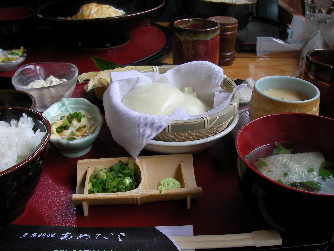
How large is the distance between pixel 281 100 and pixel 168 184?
45cm

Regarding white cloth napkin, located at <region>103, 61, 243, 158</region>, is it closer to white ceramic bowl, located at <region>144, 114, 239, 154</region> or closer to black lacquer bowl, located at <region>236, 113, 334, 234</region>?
white ceramic bowl, located at <region>144, 114, 239, 154</region>

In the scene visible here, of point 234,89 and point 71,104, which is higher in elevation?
point 234,89

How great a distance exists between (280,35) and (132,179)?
5.62 ft

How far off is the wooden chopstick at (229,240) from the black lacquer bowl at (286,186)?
0.03 m

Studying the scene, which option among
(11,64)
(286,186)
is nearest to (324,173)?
(286,186)

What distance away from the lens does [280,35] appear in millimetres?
Result: 2115

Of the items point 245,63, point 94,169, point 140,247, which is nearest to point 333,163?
point 140,247

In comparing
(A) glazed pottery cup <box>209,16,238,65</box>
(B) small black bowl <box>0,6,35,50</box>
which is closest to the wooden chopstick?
(A) glazed pottery cup <box>209,16,238,65</box>

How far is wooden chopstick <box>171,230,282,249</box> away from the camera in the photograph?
0.71 meters

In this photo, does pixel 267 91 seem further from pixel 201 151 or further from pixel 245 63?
pixel 245 63

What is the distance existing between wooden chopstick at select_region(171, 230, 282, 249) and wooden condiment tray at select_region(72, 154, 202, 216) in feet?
0.49

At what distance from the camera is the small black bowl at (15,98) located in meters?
1.05

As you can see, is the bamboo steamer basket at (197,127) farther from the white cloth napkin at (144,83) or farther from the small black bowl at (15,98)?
the small black bowl at (15,98)

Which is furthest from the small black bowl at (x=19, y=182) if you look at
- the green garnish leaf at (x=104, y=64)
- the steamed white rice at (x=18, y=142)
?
the green garnish leaf at (x=104, y=64)
